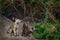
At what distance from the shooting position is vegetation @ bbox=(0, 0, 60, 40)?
4582 millimetres

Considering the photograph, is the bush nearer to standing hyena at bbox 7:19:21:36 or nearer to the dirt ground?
the dirt ground

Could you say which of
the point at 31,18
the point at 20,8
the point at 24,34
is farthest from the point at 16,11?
the point at 24,34

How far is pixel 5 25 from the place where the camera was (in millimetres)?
5180

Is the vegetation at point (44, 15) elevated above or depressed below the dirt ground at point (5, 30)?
above

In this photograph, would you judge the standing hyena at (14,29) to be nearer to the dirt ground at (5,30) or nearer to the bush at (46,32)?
the dirt ground at (5,30)

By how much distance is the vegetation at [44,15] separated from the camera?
4.58 m

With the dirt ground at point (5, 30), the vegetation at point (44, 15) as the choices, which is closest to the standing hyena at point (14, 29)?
the dirt ground at point (5, 30)

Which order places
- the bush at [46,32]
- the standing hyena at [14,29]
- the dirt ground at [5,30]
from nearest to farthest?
the bush at [46,32], the dirt ground at [5,30], the standing hyena at [14,29]

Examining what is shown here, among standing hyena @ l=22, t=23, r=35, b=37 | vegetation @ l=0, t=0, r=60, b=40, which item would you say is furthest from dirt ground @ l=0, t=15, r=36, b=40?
vegetation @ l=0, t=0, r=60, b=40

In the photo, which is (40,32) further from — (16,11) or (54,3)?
(16,11)

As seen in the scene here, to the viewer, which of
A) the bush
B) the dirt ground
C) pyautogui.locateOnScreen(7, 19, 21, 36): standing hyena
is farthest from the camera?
pyautogui.locateOnScreen(7, 19, 21, 36): standing hyena

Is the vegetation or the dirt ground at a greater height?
the vegetation

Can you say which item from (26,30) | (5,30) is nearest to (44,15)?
(26,30)

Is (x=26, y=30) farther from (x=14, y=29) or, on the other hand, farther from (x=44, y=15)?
(x=44, y=15)
